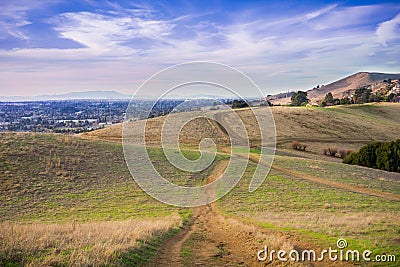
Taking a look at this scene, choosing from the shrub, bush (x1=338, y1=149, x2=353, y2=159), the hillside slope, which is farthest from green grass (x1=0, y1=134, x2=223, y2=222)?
bush (x1=338, y1=149, x2=353, y2=159)

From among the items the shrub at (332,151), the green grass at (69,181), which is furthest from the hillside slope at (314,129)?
the green grass at (69,181)

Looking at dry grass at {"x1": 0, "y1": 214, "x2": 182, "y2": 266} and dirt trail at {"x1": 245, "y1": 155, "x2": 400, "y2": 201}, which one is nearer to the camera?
dry grass at {"x1": 0, "y1": 214, "x2": 182, "y2": 266}

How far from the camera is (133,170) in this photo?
87.6 ft

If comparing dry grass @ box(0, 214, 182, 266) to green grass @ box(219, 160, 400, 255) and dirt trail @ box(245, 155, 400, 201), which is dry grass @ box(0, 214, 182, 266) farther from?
dirt trail @ box(245, 155, 400, 201)

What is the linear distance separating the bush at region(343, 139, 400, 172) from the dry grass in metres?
30.3

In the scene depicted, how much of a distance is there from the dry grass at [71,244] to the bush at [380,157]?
30.3 metres

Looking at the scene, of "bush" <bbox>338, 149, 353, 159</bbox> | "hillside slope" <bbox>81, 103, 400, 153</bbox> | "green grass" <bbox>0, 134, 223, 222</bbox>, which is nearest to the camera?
"green grass" <bbox>0, 134, 223, 222</bbox>

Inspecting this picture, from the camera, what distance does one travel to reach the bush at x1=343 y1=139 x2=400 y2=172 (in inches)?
1320

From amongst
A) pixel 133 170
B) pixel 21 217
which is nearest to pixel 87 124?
pixel 133 170

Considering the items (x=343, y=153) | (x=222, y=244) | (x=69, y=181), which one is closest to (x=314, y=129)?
(x=343, y=153)

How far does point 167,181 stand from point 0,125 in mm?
43663

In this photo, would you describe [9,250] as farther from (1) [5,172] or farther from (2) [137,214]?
(1) [5,172]

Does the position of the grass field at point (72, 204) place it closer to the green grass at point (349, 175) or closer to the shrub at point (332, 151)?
the green grass at point (349, 175)

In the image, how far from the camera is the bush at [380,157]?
33531 mm
